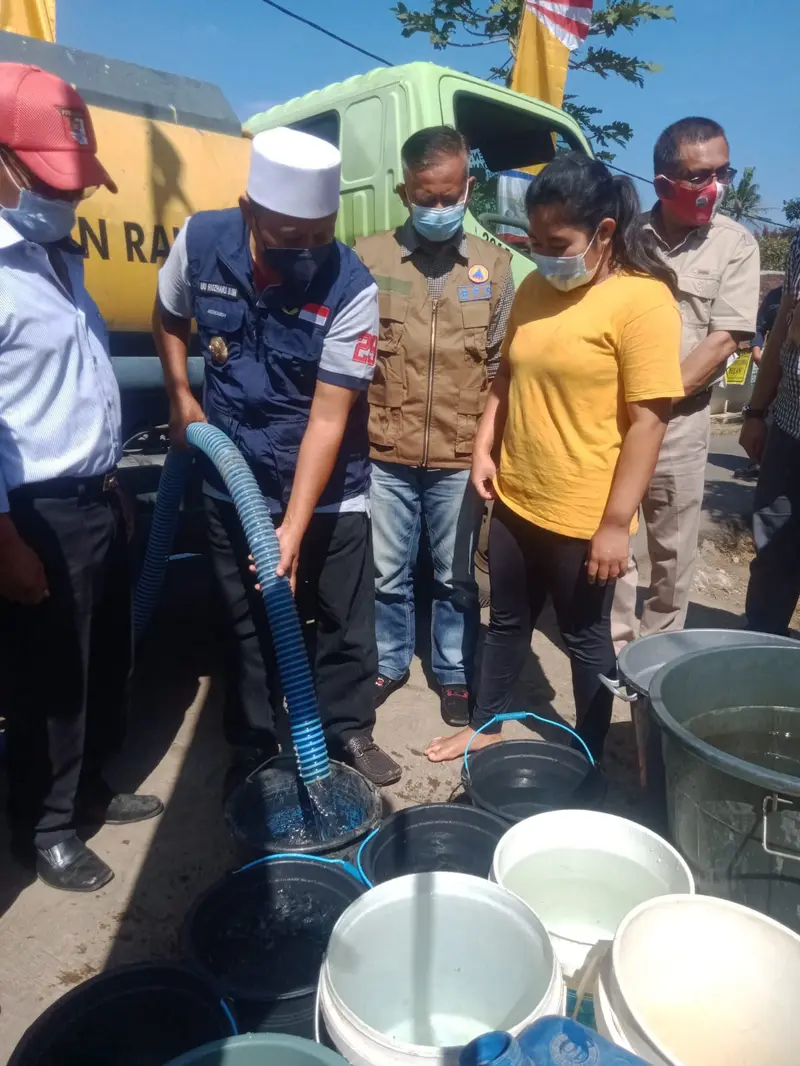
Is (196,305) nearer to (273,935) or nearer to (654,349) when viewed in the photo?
(654,349)

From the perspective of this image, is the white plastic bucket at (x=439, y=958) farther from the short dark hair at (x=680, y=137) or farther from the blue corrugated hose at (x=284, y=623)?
the short dark hair at (x=680, y=137)

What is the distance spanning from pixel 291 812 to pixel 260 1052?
0.91m

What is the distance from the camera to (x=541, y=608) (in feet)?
8.44

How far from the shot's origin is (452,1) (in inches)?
405

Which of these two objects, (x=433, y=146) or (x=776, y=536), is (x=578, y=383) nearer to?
(x=433, y=146)

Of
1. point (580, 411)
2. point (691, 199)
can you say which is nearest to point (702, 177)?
point (691, 199)

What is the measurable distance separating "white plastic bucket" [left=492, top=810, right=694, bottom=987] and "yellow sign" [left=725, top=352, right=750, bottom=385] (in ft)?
38.0

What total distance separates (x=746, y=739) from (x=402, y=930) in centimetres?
100

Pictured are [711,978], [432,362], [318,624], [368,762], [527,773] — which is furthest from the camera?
[432,362]

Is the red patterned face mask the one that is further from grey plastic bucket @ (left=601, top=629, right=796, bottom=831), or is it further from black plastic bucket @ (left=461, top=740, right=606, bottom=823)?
black plastic bucket @ (left=461, top=740, right=606, bottom=823)

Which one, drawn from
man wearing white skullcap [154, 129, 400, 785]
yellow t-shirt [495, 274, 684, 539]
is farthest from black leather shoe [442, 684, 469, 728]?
yellow t-shirt [495, 274, 684, 539]

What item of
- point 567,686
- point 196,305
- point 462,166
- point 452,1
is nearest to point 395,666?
point 567,686

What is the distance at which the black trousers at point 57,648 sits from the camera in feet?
6.68

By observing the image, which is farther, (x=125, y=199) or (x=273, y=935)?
(x=125, y=199)
